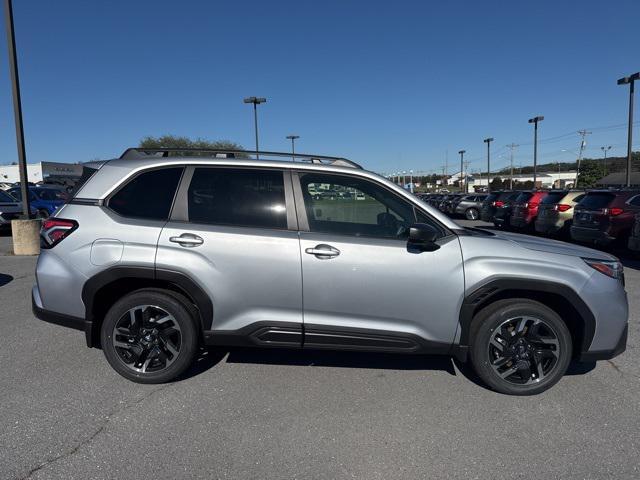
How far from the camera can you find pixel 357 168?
3.76 m

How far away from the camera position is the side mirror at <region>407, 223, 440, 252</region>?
323 cm

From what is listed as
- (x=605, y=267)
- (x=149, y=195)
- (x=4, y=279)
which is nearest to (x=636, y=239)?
(x=605, y=267)

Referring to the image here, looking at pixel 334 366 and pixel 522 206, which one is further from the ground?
pixel 522 206

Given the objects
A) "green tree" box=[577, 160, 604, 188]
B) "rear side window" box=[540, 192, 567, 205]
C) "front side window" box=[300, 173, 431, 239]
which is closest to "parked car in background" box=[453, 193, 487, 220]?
"rear side window" box=[540, 192, 567, 205]

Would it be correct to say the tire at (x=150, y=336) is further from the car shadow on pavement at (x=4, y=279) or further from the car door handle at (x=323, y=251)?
the car shadow on pavement at (x=4, y=279)

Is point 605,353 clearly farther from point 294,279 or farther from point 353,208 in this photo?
point 294,279

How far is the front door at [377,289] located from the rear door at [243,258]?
133 millimetres

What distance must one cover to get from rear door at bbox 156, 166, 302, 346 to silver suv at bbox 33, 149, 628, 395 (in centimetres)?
1

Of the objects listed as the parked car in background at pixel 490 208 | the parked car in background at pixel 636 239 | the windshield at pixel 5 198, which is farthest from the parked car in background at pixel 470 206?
Answer: the windshield at pixel 5 198

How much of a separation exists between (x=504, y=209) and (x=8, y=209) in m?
18.1

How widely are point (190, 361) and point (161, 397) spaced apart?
0.34 m

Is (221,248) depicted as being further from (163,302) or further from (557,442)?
(557,442)

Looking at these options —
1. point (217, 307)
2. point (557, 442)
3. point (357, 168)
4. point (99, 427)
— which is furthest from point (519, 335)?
point (99, 427)

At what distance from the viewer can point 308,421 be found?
123 inches
